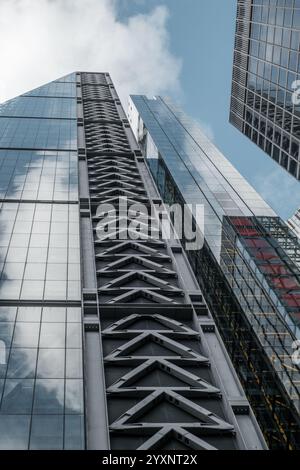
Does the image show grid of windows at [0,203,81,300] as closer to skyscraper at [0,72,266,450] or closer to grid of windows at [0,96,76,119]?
skyscraper at [0,72,266,450]

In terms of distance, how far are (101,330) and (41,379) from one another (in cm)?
990

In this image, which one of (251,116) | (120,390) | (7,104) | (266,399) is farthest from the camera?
(7,104)

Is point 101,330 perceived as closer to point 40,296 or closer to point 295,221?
point 40,296

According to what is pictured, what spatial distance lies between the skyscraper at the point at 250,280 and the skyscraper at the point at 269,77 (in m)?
8.85

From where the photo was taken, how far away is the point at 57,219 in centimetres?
5919

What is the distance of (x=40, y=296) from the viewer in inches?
1724

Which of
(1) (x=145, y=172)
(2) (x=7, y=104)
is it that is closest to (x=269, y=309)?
(1) (x=145, y=172)

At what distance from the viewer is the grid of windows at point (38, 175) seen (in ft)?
216

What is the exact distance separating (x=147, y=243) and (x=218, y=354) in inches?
717

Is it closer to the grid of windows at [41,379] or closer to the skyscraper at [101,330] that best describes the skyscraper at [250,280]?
the skyscraper at [101,330]

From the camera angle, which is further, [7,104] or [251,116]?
[7,104]

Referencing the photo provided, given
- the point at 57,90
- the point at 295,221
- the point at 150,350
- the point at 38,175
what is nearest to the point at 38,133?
the point at 38,175

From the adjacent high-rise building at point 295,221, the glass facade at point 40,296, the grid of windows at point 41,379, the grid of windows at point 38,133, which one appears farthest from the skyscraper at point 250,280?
the adjacent high-rise building at point 295,221

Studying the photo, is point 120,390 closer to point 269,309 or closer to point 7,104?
point 269,309
